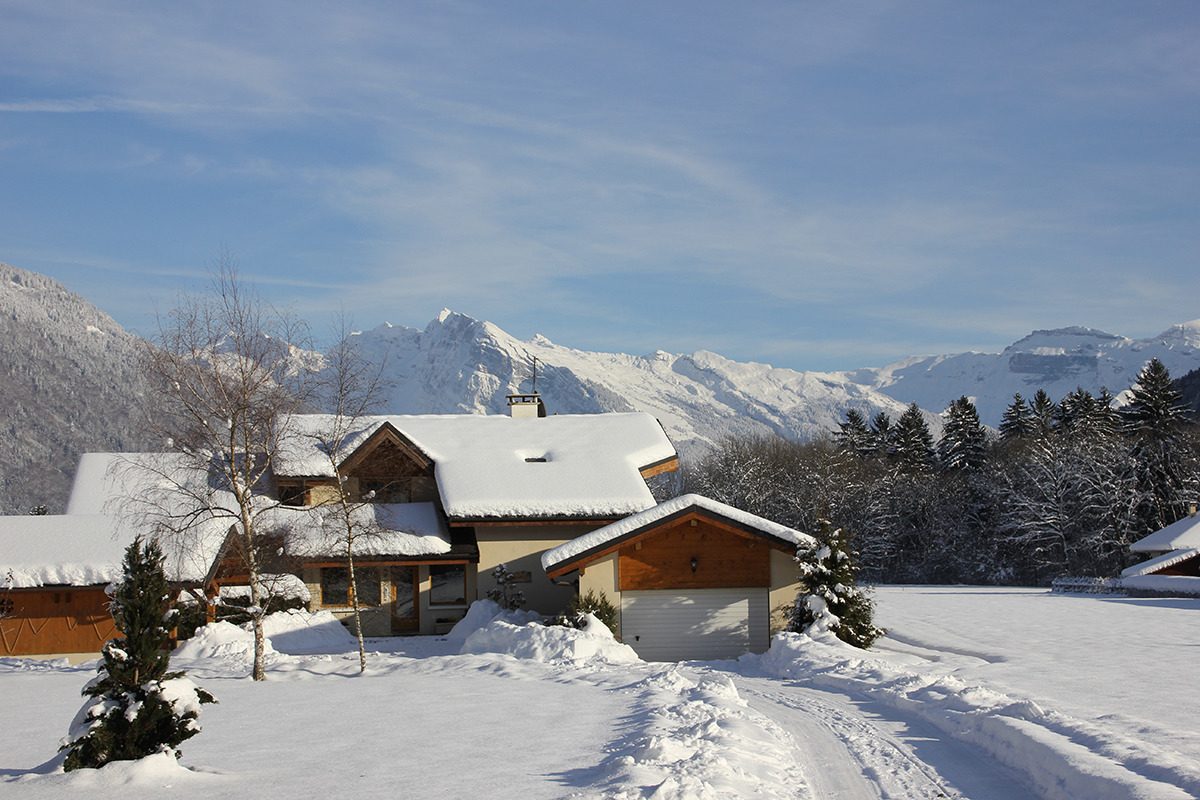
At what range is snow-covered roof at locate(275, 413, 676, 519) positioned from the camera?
31906mm

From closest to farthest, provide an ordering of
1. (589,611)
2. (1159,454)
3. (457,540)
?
(589,611) → (457,540) → (1159,454)

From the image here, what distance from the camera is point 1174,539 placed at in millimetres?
49281

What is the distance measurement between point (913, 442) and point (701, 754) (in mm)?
70303

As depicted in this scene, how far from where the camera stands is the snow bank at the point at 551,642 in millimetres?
24156

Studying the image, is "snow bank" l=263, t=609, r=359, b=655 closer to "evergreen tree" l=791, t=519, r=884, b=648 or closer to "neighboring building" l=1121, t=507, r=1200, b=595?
"evergreen tree" l=791, t=519, r=884, b=648

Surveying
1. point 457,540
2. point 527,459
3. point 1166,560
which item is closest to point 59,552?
point 457,540

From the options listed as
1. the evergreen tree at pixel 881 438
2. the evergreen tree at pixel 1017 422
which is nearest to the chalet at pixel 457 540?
the evergreen tree at pixel 881 438

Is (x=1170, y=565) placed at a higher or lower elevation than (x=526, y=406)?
lower

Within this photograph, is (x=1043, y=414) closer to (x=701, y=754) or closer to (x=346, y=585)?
(x=346, y=585)

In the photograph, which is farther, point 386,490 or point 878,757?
point 386,490

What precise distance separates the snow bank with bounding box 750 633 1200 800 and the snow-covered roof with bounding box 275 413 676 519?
12.1 meters

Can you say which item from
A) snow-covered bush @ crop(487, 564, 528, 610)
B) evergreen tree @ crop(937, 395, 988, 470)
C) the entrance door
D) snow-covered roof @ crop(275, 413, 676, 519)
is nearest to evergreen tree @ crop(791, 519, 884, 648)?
snow-covered roof @ crop(275, 413, 676, 519)

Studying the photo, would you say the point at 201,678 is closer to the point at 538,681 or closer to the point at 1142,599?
the point at 538,681

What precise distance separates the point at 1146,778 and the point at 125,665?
1048cm
